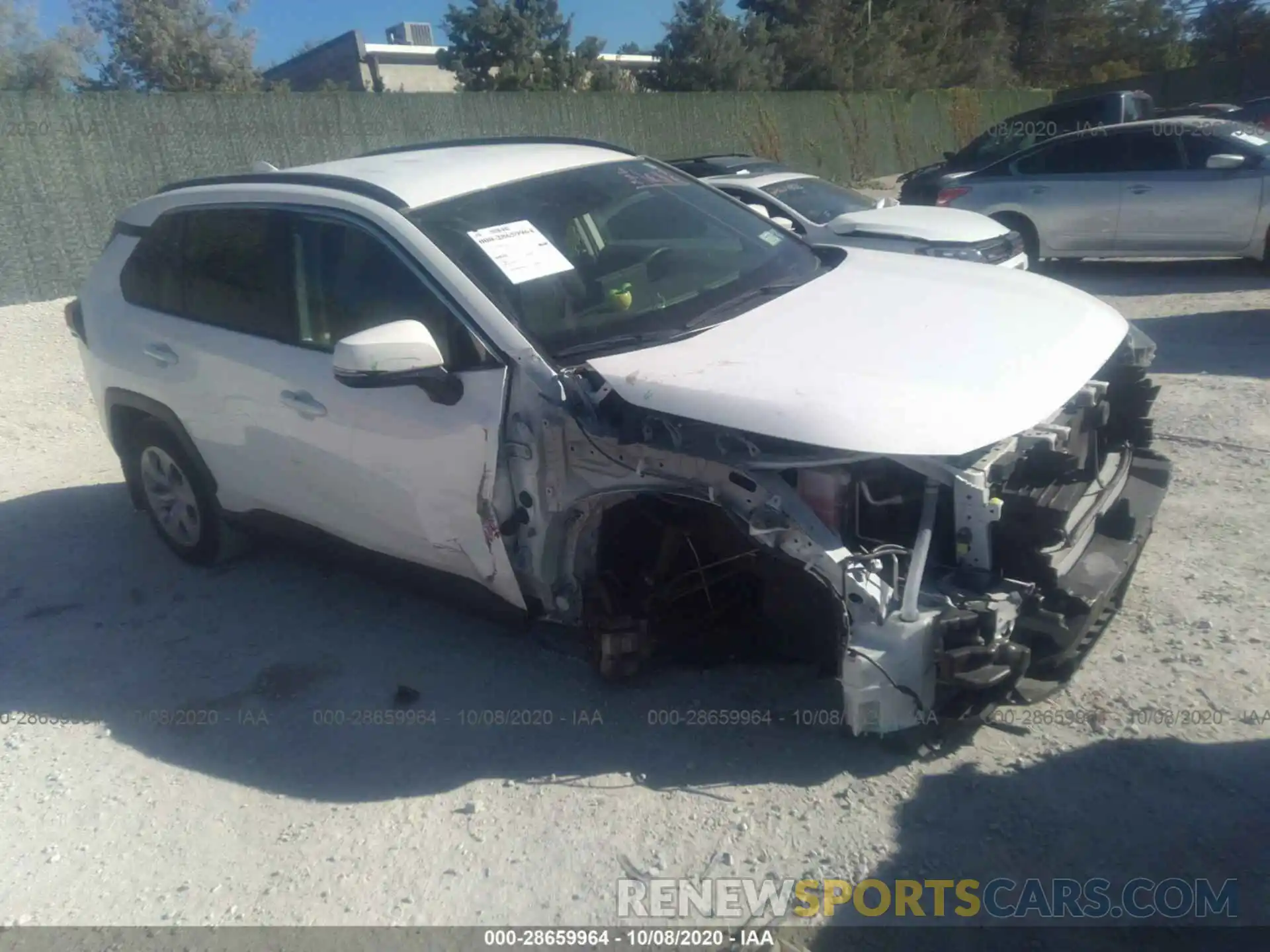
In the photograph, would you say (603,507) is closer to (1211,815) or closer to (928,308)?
(928,308)

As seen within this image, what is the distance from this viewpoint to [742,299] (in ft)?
12.6

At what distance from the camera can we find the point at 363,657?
433 cm

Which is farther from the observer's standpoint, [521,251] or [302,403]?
[302,403]

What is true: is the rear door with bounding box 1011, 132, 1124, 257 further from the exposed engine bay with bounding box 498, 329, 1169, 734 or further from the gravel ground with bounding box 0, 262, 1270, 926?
the exposed engine bay with bounding box 498, 329, 1169, 734

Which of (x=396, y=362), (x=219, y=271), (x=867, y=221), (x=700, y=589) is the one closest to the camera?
(x=396, y=362)

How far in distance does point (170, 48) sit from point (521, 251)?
3368cm

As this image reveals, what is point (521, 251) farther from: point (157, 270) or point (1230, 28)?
point (1230, 28)

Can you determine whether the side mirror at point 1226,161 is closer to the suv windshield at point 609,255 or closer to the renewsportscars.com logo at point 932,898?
the suv windshield at point 609,255

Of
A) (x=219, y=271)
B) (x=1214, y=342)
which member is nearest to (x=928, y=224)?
(x=1214, y=342)

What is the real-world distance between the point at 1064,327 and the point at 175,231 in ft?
12.6

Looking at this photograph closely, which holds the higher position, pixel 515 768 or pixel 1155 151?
pixel 1155 151

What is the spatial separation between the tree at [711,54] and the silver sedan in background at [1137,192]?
23.1 metres

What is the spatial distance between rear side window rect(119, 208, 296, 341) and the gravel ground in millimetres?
1083

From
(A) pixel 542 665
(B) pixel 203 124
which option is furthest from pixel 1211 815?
(B) pixel 203 124
